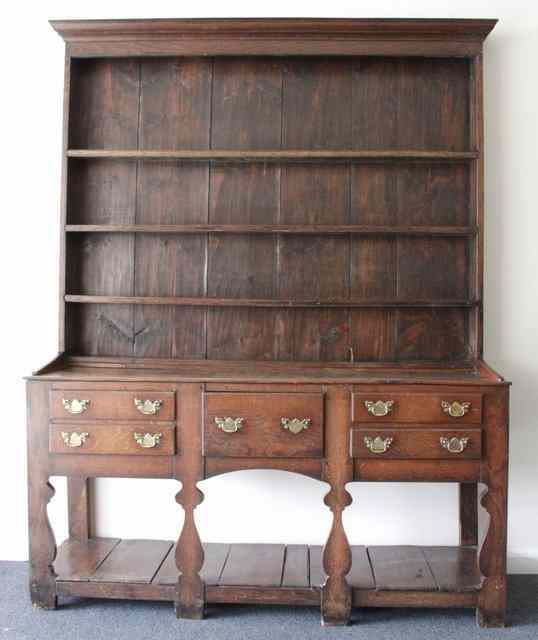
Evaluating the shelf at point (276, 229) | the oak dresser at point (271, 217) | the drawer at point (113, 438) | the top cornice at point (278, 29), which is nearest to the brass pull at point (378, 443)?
the oak dresser at point (271, 217)

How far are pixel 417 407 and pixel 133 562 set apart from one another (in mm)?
1312

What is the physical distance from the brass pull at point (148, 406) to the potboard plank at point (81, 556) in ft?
2.30

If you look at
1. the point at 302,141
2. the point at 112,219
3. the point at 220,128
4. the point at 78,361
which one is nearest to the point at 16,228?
the point at 112,219

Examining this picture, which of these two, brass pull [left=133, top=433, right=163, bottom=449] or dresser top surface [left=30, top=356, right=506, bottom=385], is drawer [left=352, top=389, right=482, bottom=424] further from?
brass pull [left=133, top=433, right=163, bottom=449]

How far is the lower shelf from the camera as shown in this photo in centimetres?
254

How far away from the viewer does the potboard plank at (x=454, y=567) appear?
256 cm

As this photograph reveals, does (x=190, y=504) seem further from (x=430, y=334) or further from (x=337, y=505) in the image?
(x=430, y=334)

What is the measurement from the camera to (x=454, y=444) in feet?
8.01

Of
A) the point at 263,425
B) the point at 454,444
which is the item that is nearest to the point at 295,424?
the point at 263,425

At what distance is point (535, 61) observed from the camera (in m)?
2.89

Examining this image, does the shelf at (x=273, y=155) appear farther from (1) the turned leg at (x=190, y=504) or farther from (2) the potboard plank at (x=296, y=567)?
(2) the potboard plank at (x=296, y=567)

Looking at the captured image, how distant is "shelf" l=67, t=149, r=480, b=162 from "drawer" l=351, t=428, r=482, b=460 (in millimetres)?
1090

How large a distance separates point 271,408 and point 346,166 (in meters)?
1.09

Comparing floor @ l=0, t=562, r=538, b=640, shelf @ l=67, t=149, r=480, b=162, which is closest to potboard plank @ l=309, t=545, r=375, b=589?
floor @ l=0, t=562, r=538, b=640
